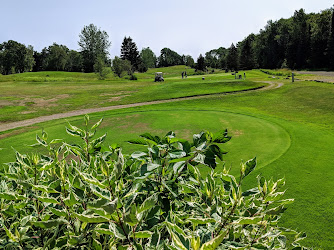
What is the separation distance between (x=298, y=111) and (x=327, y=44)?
5594 cm

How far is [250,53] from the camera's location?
79688 millimetres

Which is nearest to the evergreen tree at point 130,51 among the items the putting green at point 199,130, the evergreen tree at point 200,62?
the evergreen tree at point 200,62

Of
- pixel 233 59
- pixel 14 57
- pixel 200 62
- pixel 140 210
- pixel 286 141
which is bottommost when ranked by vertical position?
pixel 286 141

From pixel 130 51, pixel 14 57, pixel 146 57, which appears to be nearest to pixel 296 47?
pixel 146 57

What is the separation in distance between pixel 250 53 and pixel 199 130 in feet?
257

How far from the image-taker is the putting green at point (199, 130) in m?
7.16

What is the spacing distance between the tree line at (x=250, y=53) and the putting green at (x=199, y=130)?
155ft

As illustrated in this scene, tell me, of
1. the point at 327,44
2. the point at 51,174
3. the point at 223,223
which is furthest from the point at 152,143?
the point at 327,44

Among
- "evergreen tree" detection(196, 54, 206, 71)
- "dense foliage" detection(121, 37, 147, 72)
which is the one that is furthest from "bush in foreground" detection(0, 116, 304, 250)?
"dense foliage" detection(121, 37, 147, 72)

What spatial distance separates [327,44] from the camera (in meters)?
58.0

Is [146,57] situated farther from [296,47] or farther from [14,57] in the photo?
[296,47]

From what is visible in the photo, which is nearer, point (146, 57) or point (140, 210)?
point (140, 210)

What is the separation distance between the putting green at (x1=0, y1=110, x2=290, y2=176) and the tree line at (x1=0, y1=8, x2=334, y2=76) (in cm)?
4735

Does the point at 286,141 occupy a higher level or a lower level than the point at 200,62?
lower
